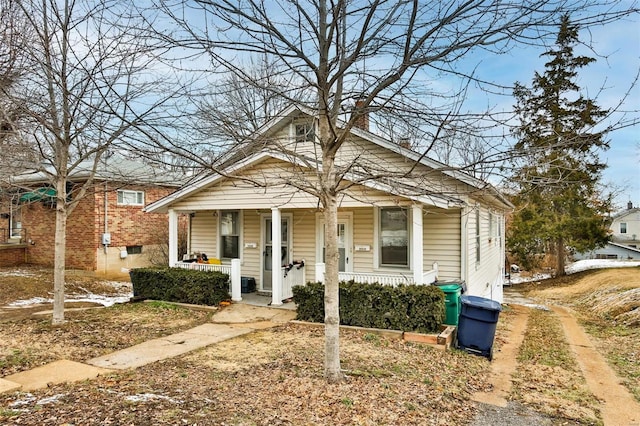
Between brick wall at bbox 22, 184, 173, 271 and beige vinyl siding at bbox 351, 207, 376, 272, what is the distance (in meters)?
10.5

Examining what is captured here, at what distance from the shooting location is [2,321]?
895cm

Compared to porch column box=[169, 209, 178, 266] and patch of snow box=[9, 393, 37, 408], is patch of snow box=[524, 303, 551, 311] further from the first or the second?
patch of snow box=[9, 393, 37, 408]

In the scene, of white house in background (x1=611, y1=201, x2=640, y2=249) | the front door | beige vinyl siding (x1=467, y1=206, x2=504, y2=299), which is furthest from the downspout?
white house in background (x1=611, y1=201, x2=640, y2=249)

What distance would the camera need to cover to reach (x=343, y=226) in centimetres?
1154

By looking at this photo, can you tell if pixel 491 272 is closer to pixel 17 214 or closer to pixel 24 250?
pixel 24 250

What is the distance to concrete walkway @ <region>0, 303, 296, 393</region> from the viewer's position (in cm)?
534

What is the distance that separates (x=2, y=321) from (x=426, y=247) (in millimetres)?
9511

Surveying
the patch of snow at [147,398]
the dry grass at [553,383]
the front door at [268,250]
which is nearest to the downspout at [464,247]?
the dry grass at [553,383]

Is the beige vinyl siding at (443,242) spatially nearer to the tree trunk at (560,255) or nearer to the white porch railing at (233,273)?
the white porch railing at (233,273)

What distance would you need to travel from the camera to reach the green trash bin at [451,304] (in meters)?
8.82

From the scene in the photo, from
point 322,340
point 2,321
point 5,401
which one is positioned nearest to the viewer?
point 5,401

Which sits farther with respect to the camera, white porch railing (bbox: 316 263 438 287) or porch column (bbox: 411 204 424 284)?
white porch railing (bbox: 316 263 438 287)

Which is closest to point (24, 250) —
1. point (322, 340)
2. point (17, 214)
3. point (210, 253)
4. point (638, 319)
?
point (17, 214)

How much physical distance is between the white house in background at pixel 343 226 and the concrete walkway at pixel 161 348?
3.23 ft
